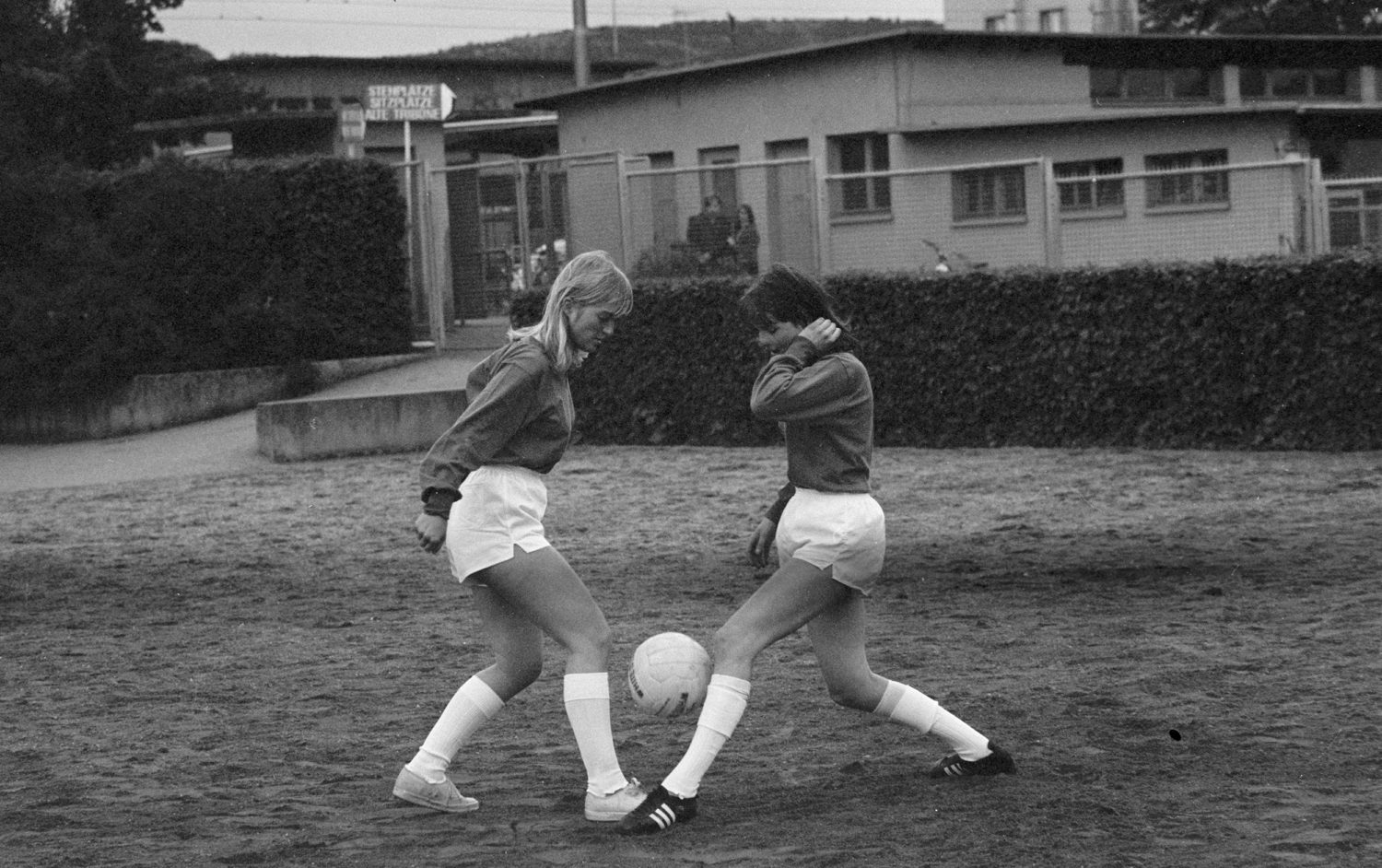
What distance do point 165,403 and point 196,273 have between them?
1.70m

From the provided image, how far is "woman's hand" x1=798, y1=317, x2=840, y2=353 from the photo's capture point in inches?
226

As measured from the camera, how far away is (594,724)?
572 cm

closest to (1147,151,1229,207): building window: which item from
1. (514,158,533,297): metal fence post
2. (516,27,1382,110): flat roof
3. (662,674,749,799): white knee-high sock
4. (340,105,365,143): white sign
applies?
(514,158,533,297): metal fence post

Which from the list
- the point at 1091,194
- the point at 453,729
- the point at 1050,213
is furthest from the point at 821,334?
the point at 1091,194

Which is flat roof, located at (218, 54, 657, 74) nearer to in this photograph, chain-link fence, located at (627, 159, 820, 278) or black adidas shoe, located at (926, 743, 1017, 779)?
chain-link fence, located at (627, 159, 820, 278)

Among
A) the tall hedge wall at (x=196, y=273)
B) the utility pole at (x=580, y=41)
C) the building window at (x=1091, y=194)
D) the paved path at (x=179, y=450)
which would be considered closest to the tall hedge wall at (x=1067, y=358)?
the paved path at (x=179, y=450)

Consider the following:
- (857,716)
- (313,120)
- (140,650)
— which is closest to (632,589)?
(140,650)

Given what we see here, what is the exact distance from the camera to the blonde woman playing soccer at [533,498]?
18.2ft

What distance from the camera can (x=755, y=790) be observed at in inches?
243

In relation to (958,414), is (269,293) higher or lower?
higher

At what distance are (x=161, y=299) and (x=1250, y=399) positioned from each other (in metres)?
13.6

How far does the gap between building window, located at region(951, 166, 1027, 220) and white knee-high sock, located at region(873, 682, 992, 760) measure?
16.1 metres

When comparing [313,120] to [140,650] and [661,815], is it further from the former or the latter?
[661,815]

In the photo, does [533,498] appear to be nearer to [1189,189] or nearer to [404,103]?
[1189,189]
